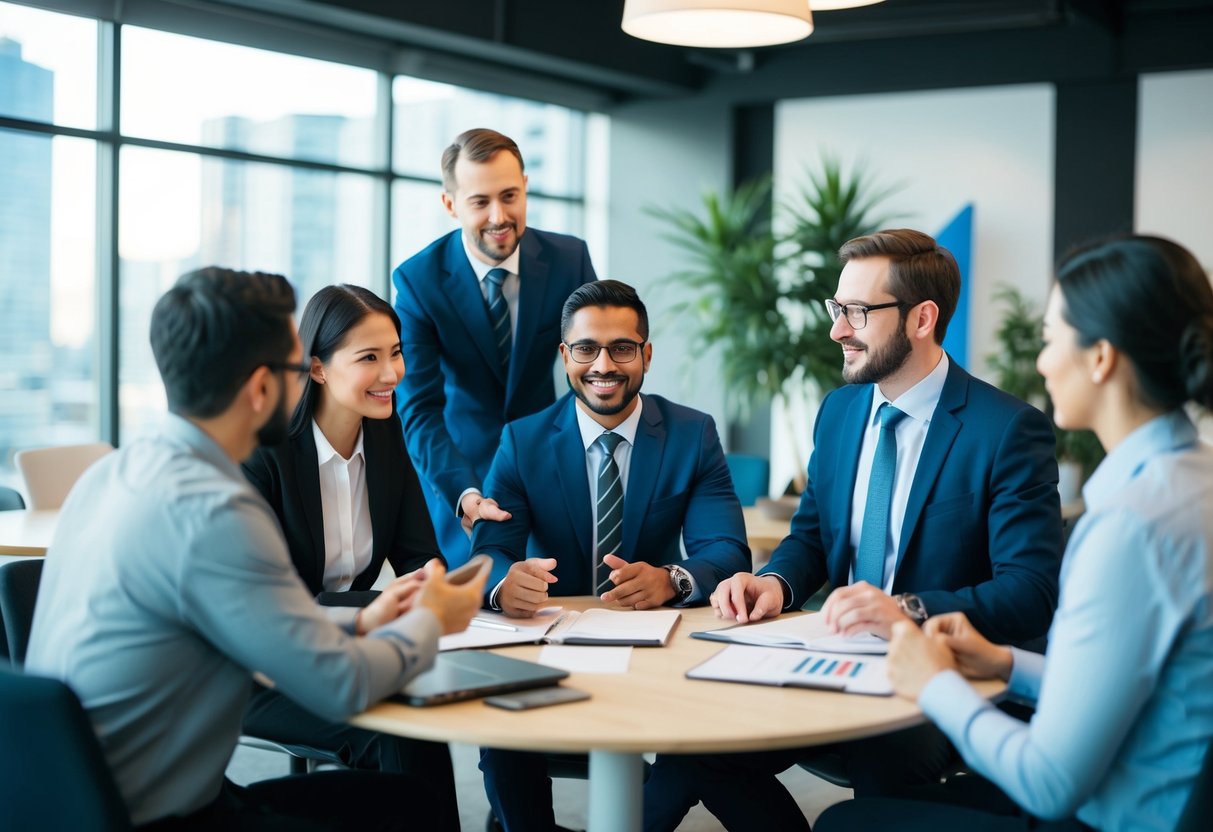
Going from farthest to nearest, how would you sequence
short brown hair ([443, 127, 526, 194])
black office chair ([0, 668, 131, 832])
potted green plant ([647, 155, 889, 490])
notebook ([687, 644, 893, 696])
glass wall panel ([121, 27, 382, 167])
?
potted green plant ([647, 155, 889, 490])
glass wall panel ([121, 27, 382, 167])
short brown hair ([443, 127, 526, 194])
notebook ([687, 644, 893, 696])
black office chair ([0, 668, 131, 832])

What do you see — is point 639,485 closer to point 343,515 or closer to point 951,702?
point 343,515

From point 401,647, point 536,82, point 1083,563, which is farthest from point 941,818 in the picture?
point 536,82

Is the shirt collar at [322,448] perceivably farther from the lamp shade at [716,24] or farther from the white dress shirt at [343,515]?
the lamp shade at [716,24]

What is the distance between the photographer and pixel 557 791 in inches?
162

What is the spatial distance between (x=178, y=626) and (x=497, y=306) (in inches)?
81.2

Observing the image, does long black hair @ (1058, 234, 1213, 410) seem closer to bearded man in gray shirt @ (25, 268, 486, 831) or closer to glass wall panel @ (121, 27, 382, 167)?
bearded man in gray shirt @ (25, 268, 486, 831)

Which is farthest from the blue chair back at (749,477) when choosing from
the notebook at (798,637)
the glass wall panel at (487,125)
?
the notebook at (798,637)

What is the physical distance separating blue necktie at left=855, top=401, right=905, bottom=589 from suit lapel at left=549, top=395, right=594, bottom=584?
67 centimetres

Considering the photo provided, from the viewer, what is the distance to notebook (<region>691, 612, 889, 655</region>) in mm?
2271

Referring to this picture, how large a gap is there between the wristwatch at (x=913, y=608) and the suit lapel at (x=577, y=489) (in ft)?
2.88

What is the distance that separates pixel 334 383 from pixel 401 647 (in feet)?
4.15

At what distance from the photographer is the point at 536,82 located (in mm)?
8555

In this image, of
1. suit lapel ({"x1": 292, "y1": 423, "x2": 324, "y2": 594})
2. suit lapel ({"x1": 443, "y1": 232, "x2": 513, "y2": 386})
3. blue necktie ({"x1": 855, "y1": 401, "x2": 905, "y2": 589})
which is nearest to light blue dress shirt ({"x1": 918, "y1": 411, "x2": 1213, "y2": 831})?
blue necktie ({"x1": 855, "y1": 401, "x2": 905, "y2": 589})

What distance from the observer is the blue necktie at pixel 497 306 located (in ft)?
12.1
